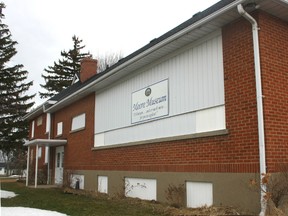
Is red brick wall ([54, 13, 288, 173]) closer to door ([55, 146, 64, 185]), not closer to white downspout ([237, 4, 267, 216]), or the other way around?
white downspout ([237, 4, 267, 216])

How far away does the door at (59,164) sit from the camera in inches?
896

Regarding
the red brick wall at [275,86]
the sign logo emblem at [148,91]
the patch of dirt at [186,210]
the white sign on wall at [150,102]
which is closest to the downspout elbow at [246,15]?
the red brick wall at [275,86]

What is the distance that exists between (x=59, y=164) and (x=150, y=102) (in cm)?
1262

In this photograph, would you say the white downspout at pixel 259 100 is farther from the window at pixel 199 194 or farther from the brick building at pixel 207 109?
the window at pixel 199 194

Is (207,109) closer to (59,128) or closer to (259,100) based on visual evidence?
(259,100)

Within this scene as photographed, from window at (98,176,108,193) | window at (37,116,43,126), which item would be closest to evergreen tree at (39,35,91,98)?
window at (37,116,43,126)

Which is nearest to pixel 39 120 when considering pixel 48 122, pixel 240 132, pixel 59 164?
pixel 48 122

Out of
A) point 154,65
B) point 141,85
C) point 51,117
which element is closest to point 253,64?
point 154,65

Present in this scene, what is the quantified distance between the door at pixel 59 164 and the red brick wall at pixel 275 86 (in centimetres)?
1625

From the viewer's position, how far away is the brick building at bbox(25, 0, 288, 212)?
8695mm

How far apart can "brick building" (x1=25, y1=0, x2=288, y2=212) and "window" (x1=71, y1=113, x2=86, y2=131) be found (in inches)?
155

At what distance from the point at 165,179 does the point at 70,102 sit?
1092cm

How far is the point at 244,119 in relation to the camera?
352 inches

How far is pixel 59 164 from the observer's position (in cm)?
2352
